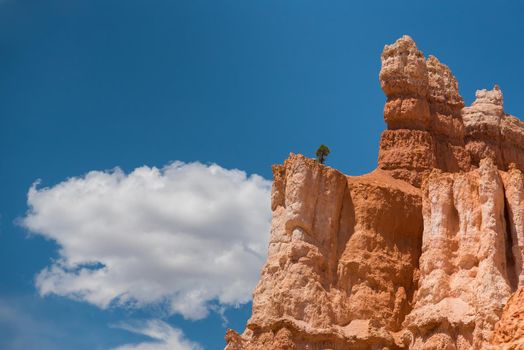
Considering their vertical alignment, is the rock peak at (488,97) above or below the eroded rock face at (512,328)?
above

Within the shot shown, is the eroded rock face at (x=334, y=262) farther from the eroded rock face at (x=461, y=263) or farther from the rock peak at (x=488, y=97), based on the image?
the rock peak at (x=488, y=97)

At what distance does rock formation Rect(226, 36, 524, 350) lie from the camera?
1474 inches

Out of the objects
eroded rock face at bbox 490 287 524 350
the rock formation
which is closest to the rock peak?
the rock formation

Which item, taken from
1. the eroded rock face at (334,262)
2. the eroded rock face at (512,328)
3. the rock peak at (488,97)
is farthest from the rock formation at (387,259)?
the eroded rock face at (512,328)

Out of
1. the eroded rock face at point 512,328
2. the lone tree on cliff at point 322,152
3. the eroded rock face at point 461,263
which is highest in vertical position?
the lone tree on cliff at point 322,152

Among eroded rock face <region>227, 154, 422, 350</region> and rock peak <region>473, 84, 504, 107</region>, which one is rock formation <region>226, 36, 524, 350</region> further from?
rock peak <region>473, 84, 504, 107</region>

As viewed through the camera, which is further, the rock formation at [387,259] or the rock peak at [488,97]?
the rock peak at [488,97]

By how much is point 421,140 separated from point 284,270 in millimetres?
14266

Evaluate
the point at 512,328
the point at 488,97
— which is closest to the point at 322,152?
the point at 488,97

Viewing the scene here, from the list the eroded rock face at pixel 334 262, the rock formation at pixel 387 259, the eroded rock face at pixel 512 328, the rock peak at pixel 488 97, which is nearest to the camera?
the eroded rock face at pixel 512 328

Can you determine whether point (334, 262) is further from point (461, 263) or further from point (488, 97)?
point (488, 97)

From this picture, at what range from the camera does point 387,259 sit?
4225cm

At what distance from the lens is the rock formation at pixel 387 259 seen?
37.4m

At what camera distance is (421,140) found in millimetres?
49906
